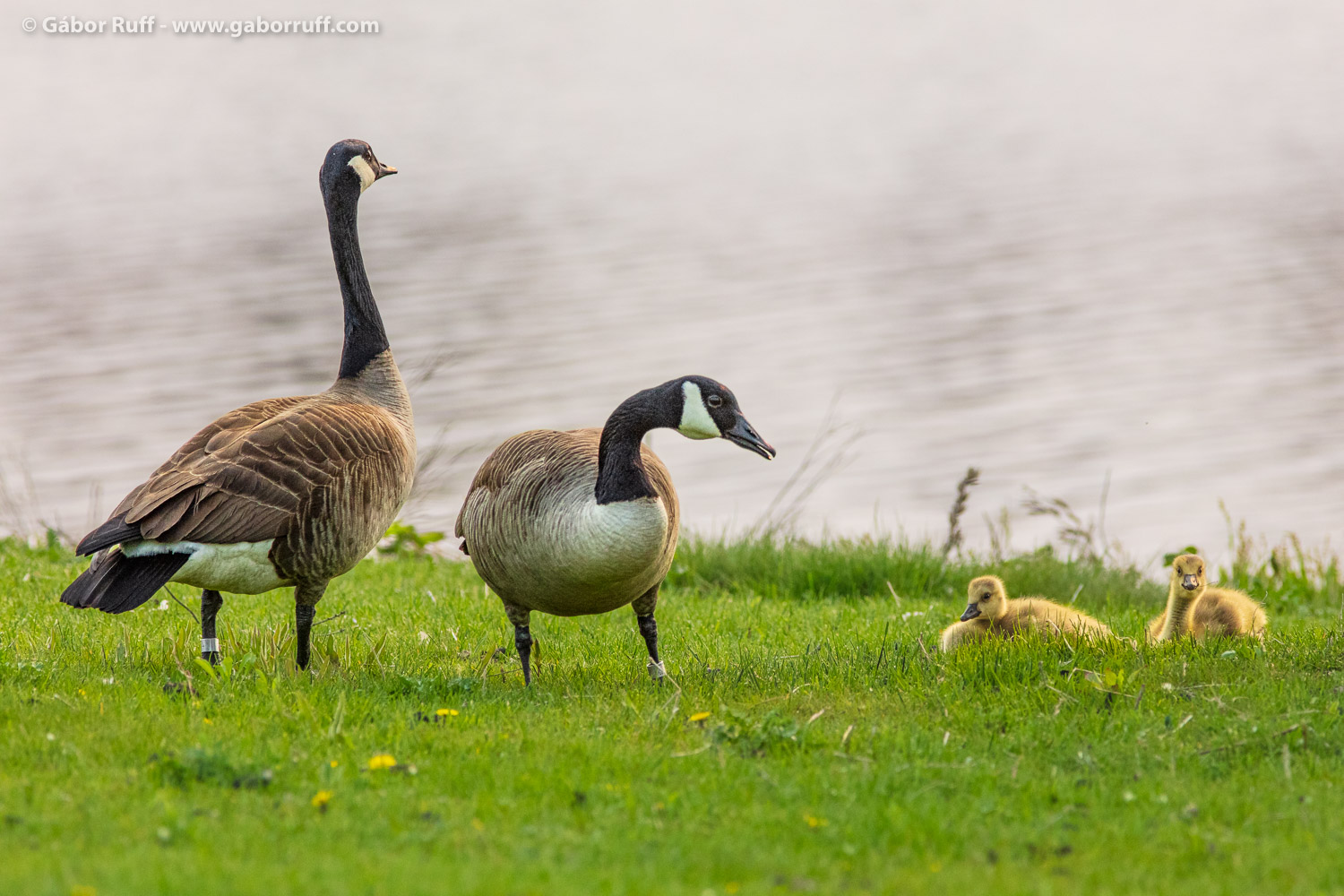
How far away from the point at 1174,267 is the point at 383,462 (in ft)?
60.4

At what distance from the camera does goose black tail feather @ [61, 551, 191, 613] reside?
5.96m

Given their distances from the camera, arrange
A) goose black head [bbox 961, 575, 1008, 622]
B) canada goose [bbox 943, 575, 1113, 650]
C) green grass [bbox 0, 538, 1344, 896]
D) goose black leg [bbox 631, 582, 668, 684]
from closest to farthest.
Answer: green grass [bbox 0, 538, 1344, 896] < goose black leg [bbox 631, 582, 668, 684] < canada goose [bbox 943, 575, 1113, 650] < goose black head [bbox 961, 575, 1008, 622]

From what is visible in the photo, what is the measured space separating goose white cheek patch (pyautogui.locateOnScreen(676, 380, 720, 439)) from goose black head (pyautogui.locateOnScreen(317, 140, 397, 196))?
2652mm

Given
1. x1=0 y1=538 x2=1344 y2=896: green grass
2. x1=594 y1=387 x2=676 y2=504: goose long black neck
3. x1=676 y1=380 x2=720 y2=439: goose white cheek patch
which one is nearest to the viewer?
x1=0 y1=538 x2=1344 y2=896: green grass

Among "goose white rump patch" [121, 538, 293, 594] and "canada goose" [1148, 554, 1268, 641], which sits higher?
"goose white rump patch" [121, 538, 293, 594]

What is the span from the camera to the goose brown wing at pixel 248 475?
6.18m

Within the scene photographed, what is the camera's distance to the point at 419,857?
4020 mm

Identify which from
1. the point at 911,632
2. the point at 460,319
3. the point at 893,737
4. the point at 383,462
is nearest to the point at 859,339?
the point at 460,319

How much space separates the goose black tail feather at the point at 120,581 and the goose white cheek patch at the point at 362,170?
276 centimetres

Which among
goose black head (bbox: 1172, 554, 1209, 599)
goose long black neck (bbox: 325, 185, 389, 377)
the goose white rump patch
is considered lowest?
goose black head (bbox: 1172, 554, 1209, 599)

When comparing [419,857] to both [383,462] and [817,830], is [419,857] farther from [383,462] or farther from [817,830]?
[383,462]

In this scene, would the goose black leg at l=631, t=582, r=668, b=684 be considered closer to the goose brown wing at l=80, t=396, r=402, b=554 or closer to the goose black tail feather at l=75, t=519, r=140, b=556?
the goose brown wing at l=80, t=396, r=402, b=554

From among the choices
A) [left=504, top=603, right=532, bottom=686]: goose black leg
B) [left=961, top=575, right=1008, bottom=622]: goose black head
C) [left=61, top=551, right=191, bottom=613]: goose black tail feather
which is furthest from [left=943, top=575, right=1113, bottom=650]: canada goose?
[left=61, top=551, right=191, bottom=613]: goose black tail feather

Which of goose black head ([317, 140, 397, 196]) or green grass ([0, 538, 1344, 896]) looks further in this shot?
goose black head ([317, 140, 397, 196])
